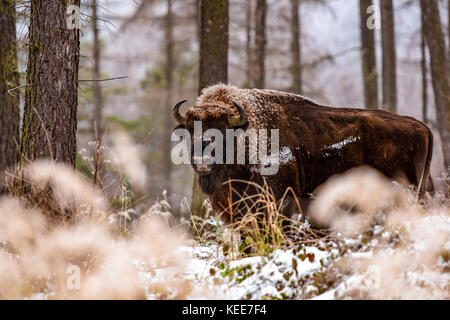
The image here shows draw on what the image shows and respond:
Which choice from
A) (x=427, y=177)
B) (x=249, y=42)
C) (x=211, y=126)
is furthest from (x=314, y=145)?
(x=249, y=42)

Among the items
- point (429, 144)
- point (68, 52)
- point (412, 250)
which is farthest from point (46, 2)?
point (429, 144)

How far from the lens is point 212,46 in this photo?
8227 mm

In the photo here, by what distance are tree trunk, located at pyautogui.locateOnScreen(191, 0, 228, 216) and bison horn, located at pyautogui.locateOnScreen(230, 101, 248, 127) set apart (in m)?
2.20

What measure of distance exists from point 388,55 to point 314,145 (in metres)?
7.36

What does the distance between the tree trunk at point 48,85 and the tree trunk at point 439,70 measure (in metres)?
9.22

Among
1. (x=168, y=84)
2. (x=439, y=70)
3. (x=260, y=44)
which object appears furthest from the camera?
(x=168, y=84)

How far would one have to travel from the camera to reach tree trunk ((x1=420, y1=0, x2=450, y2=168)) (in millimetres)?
10719

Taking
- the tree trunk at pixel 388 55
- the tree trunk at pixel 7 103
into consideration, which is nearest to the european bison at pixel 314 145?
the tree trunk at pixel 7 103

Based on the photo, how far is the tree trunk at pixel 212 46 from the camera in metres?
8.20

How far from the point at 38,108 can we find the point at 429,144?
5421 millimetres

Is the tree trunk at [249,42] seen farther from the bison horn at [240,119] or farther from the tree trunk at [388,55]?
the bison horn at [240,119]

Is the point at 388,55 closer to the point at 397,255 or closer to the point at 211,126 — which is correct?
the point at 211,126

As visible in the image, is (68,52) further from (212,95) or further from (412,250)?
(412,250)

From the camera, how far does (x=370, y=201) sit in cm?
518
